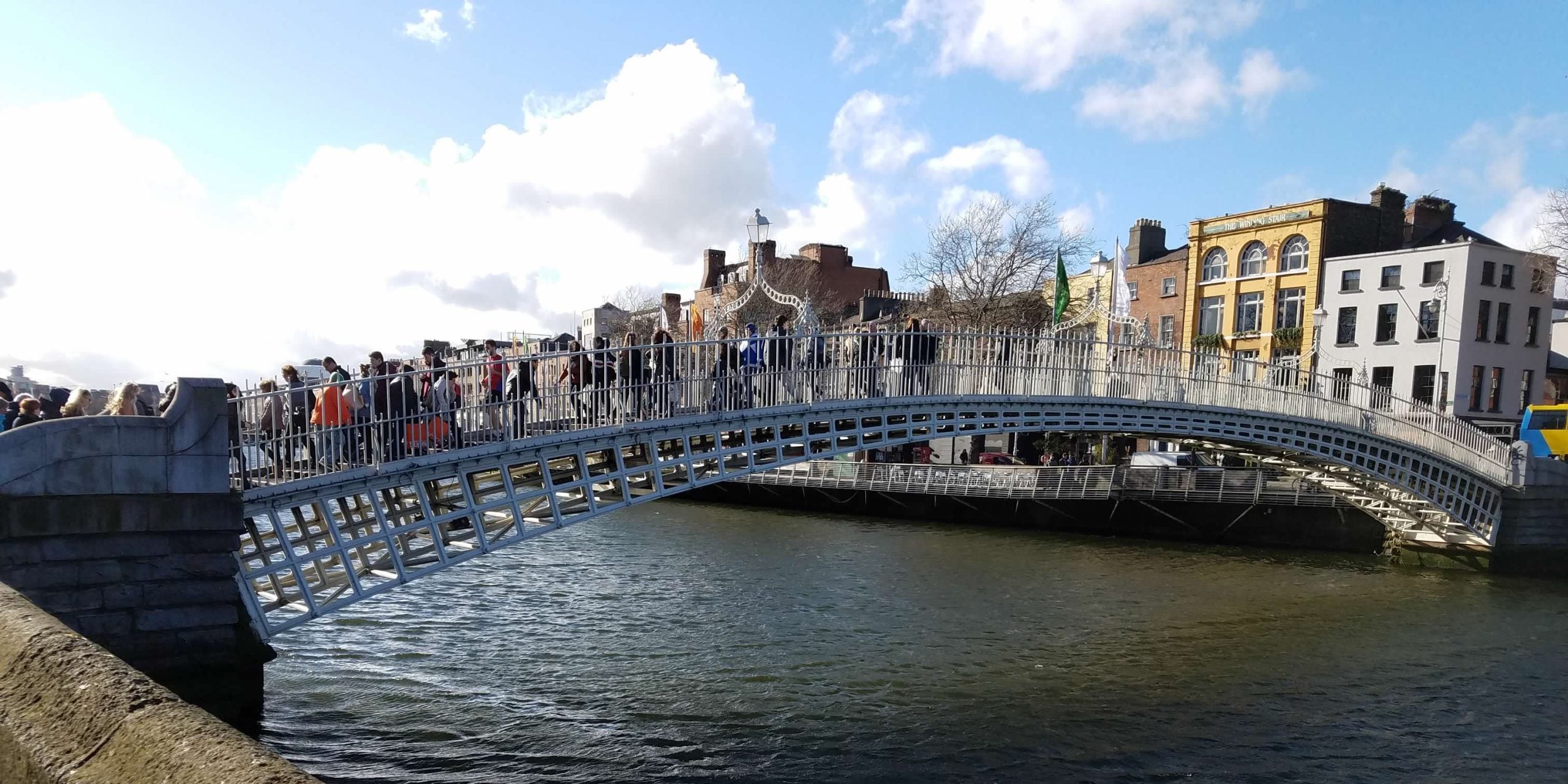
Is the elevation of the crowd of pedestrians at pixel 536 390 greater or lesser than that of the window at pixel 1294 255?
lesser

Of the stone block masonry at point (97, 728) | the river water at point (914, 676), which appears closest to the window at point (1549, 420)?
the river water at point (914, 676)

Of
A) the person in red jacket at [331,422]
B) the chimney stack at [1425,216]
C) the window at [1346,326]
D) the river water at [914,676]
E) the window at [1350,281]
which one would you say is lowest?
the river water at [914,676]

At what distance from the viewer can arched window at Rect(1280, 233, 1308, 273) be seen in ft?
127

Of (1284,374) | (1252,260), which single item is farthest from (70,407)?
(1252,260)

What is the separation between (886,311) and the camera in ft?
171

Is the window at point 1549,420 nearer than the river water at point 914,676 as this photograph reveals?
No

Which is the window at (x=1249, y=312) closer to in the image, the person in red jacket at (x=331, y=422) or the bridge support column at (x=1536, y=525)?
the bridge support column at (x=1536, y=525)

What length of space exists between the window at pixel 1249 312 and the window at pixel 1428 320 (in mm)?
5455

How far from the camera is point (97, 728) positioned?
2.71 m

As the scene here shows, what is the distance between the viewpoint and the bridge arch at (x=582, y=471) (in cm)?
1114

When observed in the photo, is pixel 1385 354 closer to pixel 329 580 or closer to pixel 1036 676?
pixel 1036 676

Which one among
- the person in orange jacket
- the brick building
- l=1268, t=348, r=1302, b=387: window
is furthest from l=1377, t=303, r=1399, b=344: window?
the person in orange jacket

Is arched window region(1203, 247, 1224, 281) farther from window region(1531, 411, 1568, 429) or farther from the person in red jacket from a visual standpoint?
the person in red jacket

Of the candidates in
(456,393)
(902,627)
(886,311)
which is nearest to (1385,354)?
(886,311)
